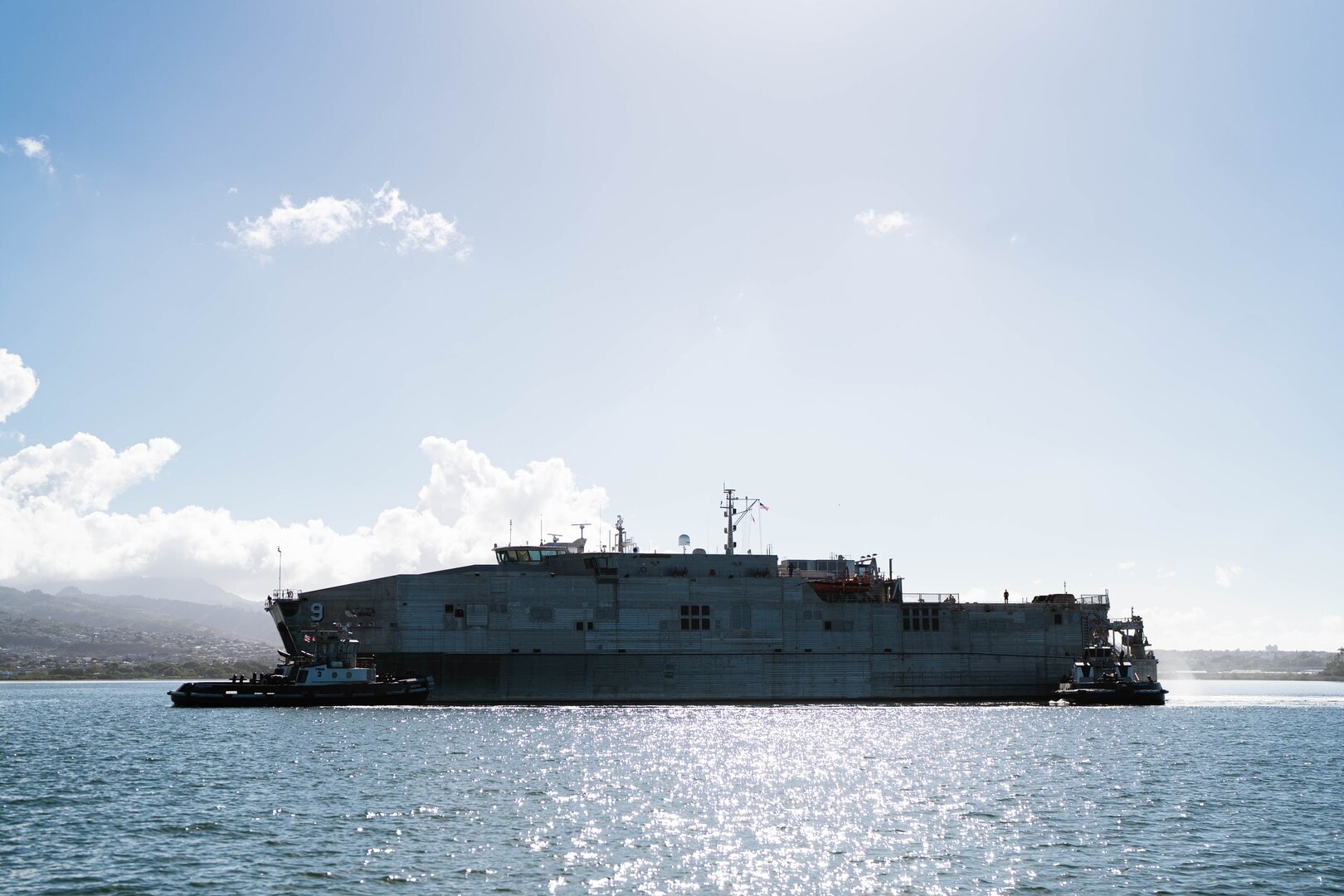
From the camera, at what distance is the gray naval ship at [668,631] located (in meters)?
57.9

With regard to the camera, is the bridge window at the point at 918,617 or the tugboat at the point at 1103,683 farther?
the tugboat at the point at 1103,683

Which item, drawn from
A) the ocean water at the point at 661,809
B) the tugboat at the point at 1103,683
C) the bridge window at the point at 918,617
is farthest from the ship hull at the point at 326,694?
the tugboat at the point at 1103,683

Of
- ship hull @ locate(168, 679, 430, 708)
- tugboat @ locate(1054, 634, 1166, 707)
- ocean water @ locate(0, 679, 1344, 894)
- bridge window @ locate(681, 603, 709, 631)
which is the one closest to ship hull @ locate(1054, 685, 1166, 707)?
tugboat @ locate(1054, 634, 1166, 707)

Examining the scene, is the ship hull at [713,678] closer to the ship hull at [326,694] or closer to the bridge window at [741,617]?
the ship hull at [326,694]

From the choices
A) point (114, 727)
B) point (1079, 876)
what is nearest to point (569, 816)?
point (1079, 876)

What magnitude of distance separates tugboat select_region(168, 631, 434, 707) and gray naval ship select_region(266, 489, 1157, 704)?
0.73m

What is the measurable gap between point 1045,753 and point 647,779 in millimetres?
16722

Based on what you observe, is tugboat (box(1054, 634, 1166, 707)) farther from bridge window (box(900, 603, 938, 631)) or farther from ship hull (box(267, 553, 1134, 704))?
bridge window (box(900, 603, 938, 631))

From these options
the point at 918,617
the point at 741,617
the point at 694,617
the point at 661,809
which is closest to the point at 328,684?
the point at 694,617

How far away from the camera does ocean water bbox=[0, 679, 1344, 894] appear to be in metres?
19.9

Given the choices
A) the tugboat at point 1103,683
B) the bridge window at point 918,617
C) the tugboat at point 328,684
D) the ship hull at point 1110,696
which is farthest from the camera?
the tugboat at point 1103,683

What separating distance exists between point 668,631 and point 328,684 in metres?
19.2

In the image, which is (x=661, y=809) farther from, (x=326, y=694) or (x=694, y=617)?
(x=326, y=694)

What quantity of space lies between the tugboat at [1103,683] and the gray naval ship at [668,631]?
1486 mm
